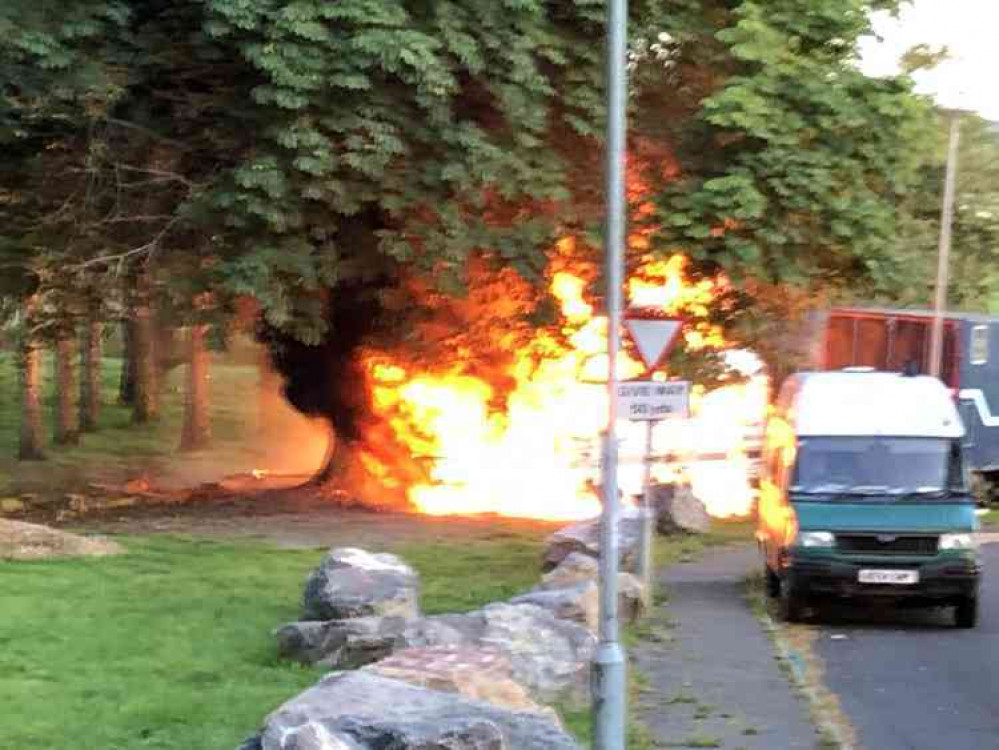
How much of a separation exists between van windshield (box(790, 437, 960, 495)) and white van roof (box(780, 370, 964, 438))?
0.10 m

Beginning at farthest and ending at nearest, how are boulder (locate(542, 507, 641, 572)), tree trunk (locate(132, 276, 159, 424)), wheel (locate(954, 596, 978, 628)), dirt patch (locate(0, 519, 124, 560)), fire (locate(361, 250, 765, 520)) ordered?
tree trunk (locate(132, 276, 159, 424)) → fire (locate(361, 250, 765, 520)) → dirt patch (locate(0, 519, 124, 560)) → boulder (locate(542, 507, 641, 572)) → wheel (locate(954, 596, 978, 628))

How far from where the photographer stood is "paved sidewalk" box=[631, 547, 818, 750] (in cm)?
1049

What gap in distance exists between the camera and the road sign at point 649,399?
1140 cm

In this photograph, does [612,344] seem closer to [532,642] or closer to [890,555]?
[532,642]

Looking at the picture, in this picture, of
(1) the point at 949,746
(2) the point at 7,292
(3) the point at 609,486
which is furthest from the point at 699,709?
(2) the point at 7,292

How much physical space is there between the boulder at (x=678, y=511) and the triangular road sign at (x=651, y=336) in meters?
9.33

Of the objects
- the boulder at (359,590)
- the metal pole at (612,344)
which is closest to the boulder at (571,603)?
the boulder at (359,590)

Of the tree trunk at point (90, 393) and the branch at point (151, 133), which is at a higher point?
the branch at point (151, 133)

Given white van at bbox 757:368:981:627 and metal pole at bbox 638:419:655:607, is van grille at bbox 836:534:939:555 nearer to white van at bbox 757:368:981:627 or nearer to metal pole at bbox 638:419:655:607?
white van at bbox 757:368:981:627

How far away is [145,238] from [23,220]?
188 centimetres

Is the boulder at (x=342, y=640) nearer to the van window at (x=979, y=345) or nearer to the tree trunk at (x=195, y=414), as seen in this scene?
the van window at (x=979, y=345)

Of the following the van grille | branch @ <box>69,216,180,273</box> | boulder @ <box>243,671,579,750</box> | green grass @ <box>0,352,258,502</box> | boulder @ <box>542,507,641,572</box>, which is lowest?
green grass @ <box>0,352,258,502</box>

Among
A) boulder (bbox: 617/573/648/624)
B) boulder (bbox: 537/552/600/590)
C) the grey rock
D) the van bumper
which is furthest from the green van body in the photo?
the grey rock

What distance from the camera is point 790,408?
56.9 feet
